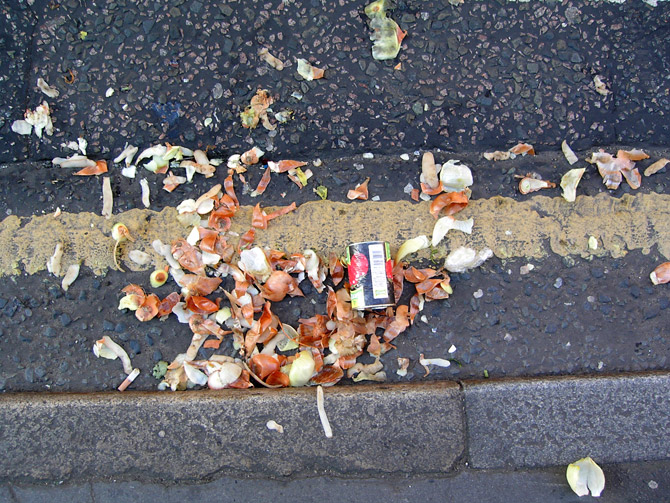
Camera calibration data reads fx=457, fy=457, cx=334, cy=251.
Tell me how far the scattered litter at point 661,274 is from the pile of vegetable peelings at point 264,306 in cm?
79

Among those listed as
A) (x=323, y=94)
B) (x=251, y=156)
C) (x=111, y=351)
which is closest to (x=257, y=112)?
(x=251, y=156)

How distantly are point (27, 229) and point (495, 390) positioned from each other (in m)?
2.23

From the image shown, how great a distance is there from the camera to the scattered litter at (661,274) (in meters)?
2.04

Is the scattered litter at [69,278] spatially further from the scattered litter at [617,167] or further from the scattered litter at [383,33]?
the scattered litter at [617,167]

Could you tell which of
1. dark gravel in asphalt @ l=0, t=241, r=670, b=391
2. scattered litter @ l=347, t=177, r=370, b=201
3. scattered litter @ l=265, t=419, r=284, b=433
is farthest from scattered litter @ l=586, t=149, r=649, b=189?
scattered litter @ l=265, t=419, r=284, b=433

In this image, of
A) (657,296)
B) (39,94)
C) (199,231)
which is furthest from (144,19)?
(657,296)

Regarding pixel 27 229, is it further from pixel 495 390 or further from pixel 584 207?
pixel 584 207

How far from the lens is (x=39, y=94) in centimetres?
215

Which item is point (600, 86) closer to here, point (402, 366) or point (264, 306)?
point (402, 366)

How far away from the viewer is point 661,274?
6.70ft

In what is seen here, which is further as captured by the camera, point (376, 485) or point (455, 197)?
point (455, 197)

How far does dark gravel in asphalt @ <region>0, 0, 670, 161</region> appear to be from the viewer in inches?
83.3

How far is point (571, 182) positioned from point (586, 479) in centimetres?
128

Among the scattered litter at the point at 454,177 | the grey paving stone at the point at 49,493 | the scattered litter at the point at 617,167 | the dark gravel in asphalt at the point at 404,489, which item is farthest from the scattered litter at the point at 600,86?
the grey paving stone at the point at 49,493
